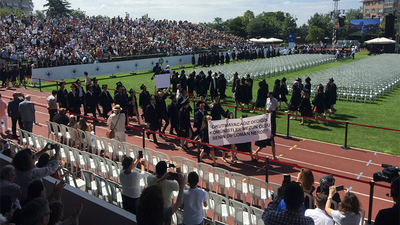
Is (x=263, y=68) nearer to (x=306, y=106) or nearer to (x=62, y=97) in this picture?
(x=306, y=106)

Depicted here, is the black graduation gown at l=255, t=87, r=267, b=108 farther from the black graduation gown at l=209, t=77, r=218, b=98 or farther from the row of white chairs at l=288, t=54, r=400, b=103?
the row of white chairs at l=288, t=54, r=400, b=103

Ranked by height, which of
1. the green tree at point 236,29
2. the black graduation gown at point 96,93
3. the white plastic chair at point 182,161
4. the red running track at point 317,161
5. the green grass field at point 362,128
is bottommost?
the red running track at point 317,161

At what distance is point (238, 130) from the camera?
969cm

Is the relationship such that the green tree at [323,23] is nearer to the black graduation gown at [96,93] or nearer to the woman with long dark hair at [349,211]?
the black graduation gown at [96,93]

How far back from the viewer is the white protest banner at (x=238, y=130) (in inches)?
375

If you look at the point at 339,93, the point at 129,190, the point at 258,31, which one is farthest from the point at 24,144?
the point at 258,31

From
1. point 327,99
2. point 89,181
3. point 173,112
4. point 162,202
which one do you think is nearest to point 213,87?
point 327,99

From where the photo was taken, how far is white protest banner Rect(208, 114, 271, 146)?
31.2 ft

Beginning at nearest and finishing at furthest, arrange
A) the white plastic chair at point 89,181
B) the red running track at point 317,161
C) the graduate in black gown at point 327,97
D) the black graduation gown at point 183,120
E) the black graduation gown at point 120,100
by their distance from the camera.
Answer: the white plastic chair at point 89,181
the red running track at point 317,161
the black graduation gown at point 183,120
the black graduation gown at point 120,100
the graduate in black gown at point 327,97

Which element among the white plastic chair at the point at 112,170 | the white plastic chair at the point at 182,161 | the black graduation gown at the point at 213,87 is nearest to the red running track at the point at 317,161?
the white plastic chair at the point at 182,161

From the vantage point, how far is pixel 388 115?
1686cm

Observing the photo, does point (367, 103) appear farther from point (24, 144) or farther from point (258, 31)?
point (258, 31)

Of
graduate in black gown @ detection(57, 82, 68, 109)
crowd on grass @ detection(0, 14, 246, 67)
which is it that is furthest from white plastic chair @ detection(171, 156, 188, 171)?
crowd on grass @ detection(0, 14, 246, 67)

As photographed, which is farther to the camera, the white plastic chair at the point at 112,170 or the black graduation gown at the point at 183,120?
the black graduation gown at the point at 183,120
